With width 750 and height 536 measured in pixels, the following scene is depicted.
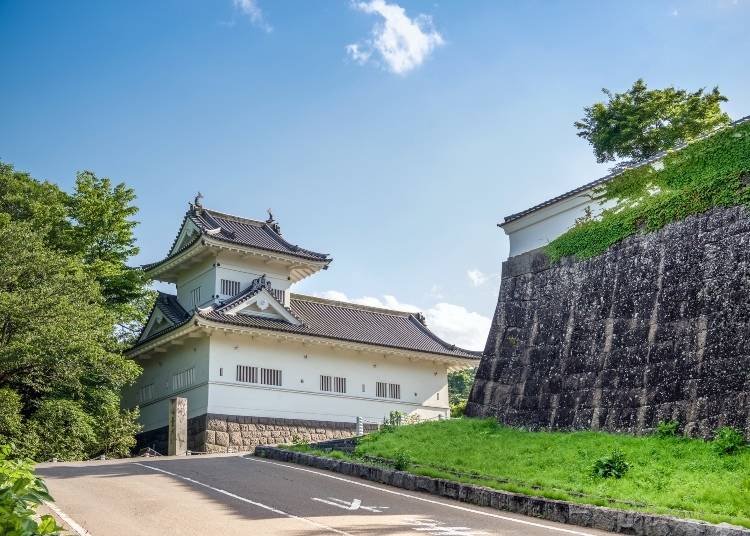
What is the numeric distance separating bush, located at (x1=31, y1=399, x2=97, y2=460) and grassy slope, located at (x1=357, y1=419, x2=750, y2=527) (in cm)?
1098

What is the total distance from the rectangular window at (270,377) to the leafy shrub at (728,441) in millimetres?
19694

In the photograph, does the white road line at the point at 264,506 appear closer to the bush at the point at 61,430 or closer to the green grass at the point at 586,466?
the green grass at the point at 586,466

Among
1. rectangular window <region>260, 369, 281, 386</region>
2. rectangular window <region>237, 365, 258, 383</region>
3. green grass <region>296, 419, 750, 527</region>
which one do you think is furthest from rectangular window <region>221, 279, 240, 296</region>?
green grass <region>296, 419, 750, 527</region>

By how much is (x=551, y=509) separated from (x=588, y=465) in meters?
2.97

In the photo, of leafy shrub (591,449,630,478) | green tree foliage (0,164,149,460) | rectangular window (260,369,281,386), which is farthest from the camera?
rectangular window (260,369,281,386)

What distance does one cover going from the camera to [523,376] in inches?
821

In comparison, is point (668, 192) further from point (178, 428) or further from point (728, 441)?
point (178, 428)

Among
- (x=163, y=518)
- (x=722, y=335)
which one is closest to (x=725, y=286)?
(x=722, y=335)

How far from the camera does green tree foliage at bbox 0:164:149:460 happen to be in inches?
974

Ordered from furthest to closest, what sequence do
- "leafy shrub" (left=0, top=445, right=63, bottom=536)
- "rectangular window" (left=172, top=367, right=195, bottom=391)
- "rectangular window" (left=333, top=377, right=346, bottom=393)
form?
"rectangular window" (left=333, top=377, right=346, bottom=393), "rectangular window" (left=172, top=367, right=195, bottom=391), "leafy shrub" (left=0, top=445, right=63, bottom=536)

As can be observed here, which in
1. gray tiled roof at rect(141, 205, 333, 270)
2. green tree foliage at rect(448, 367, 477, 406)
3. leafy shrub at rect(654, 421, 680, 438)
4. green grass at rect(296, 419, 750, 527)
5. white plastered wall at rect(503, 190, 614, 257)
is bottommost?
green grass at rect(296, 419, 750, 527)

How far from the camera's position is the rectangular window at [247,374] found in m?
30.0

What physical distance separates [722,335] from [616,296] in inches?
152

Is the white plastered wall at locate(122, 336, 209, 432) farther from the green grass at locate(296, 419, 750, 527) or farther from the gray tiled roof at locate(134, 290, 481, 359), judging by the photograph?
the green grass at locate(296, 419, 750, 527)
